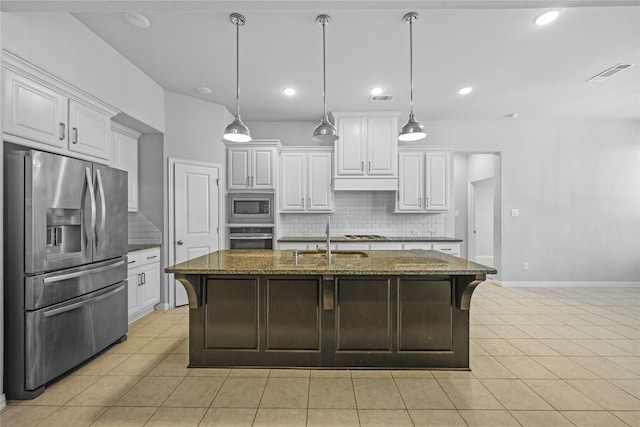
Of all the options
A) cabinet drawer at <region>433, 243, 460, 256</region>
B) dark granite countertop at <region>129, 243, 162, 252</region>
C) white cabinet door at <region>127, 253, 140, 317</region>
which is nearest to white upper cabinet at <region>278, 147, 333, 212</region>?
cabinet drawer at <region>433, 243, 460, 256</region>

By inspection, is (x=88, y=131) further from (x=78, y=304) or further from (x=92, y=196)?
(x=78, y=304)

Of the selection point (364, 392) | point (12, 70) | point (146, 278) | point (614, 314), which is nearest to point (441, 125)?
point (614, 314)

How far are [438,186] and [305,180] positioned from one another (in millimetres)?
2144

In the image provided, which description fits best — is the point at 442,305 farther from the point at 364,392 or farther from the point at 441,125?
the point at 441,125

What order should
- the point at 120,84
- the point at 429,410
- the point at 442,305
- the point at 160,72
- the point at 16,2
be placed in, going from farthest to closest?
the point at 160,72 < the point at 120,84 < the point at 442,305 < the point at 429,410 < the point at 16,2

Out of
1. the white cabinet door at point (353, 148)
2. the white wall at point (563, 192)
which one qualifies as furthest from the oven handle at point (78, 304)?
the white wall at point (563, 192)

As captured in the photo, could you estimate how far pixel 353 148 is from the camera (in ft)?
16.7

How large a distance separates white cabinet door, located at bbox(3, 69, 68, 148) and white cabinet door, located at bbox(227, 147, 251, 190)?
2364 mm

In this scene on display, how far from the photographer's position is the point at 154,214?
→ 4285 mm

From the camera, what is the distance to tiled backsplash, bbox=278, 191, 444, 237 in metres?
5.60

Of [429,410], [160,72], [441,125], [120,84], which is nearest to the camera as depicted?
[429,410]

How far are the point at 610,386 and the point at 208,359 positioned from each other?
120 inches

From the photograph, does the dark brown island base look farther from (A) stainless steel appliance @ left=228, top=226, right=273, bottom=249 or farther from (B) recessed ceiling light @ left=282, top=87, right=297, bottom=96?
(B) recessed ceiling light @ left=282, top=87, right=297, bottom=96

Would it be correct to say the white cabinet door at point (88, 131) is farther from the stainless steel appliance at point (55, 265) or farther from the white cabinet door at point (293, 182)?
the white cabinet door at point (293, 182)
